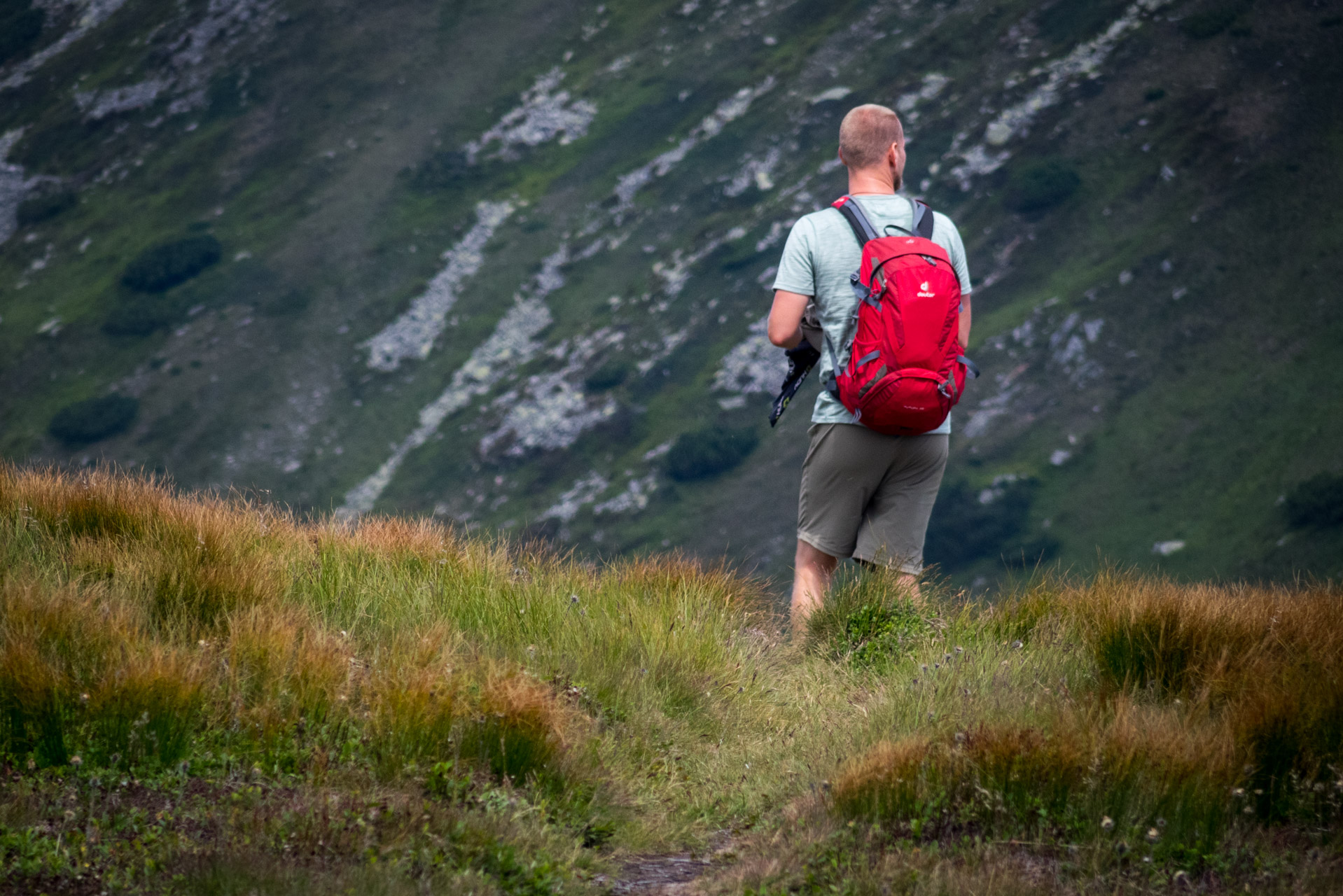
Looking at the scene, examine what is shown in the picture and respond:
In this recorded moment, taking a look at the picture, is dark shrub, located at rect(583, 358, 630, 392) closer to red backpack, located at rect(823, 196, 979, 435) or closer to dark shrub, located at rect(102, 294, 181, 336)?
dark shrub, located at rect(102, 294, 181, 336)

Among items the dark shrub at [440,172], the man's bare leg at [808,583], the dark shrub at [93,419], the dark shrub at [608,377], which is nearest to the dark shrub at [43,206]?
the dark shrub at [93,419]

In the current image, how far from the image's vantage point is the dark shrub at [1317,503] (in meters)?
70.0

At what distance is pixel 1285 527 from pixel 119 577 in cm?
7964

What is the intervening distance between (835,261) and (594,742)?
2436 mm

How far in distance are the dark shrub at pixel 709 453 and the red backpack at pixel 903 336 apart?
86918mm

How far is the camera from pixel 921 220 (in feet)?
16.8

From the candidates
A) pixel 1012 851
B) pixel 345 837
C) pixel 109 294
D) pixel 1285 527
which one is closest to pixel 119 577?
pixel 345 837

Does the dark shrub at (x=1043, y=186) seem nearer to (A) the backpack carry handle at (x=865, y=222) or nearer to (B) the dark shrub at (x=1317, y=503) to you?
(B) the dark shrub at (x=1317, y=503)

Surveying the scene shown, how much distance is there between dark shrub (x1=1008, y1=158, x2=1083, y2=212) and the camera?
333 feet

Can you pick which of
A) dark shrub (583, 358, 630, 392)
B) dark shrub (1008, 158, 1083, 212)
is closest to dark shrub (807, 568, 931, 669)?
dark shrub (583, 358, 630, 392)

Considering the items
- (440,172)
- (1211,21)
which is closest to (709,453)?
(440,172)

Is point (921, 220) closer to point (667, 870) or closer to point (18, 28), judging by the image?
point (667, 870)

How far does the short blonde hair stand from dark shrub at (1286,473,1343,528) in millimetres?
77026

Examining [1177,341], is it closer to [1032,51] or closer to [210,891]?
[1032,51]
